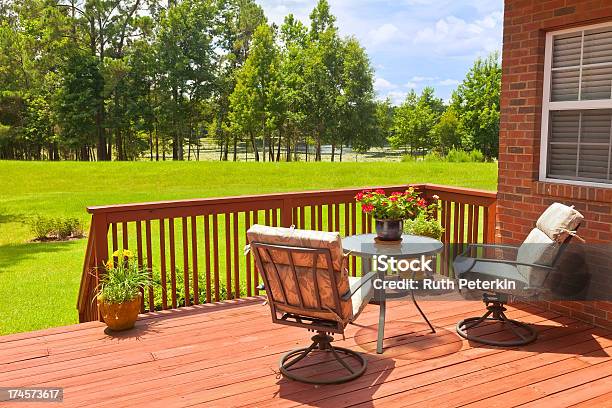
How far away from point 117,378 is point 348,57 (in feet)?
106

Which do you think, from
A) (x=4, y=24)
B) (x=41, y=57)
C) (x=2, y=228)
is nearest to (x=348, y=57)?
(x=41, y=57)

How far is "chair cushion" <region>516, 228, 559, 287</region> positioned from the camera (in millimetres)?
3805

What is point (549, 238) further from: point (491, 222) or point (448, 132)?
point (448, 132)

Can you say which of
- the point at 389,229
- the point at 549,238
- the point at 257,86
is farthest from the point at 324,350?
the point at 257,86

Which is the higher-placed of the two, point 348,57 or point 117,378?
point 348,57

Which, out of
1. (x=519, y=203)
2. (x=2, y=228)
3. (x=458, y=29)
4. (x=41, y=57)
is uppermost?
(x=458, y=29)

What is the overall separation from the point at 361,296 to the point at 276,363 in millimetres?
740

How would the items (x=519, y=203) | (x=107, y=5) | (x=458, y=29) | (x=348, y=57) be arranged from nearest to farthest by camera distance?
(x=519, y=203) < (x=107, y=5) < (x=348, y=57) < (x=458, y=29)

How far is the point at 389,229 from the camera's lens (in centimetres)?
431

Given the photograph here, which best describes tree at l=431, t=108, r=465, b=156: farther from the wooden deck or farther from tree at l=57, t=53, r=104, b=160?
the wooden deck

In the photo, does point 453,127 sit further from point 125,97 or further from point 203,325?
point 203,325

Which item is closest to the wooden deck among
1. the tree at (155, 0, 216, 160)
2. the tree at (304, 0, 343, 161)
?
the tree at (155, 0, 216, 160)

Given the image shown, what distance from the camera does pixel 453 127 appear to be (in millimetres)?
43875

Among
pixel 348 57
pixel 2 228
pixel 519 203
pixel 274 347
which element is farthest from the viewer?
pixel 348 57
